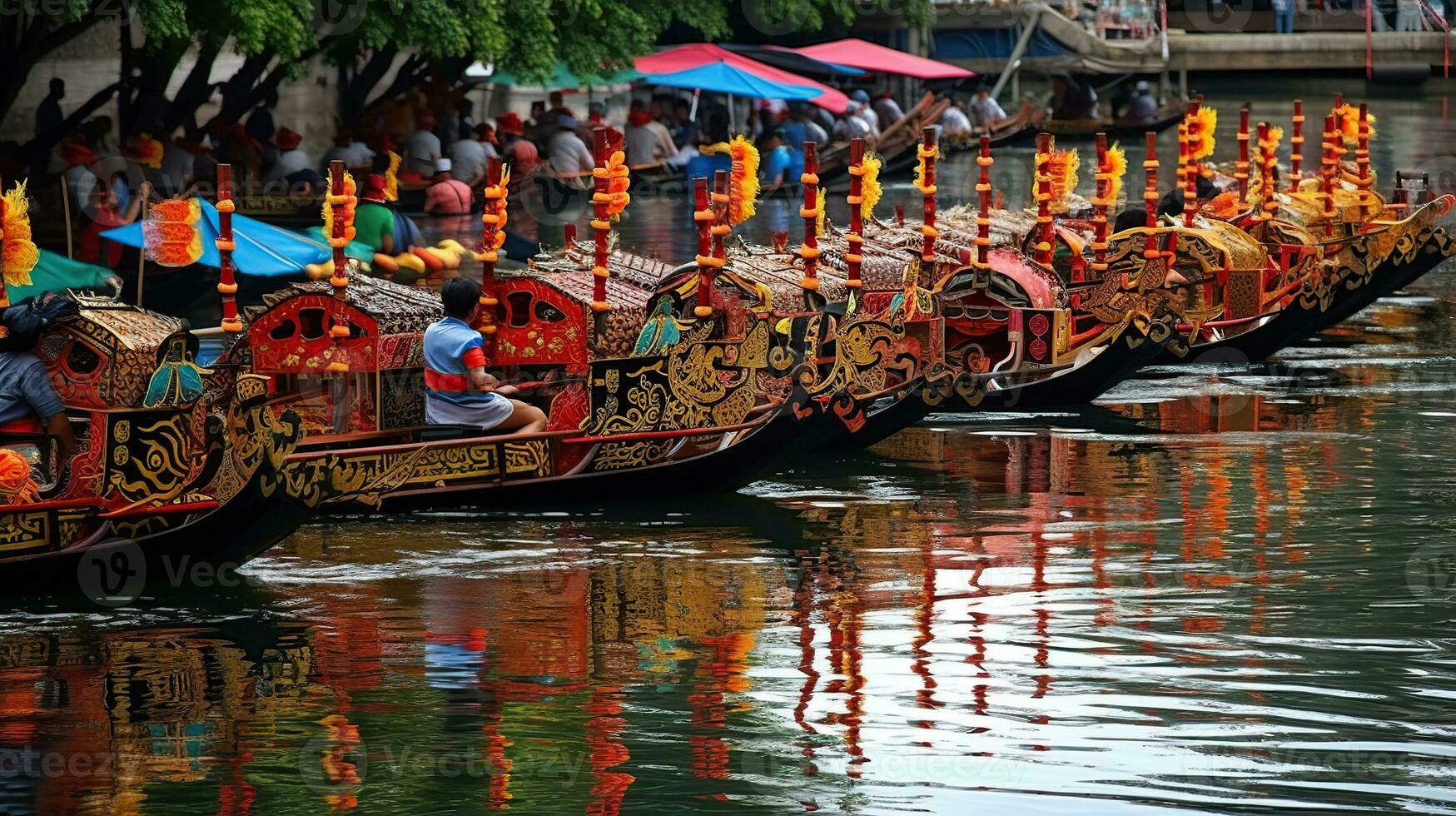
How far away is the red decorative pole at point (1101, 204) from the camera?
57.5 feet

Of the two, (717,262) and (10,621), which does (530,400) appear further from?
(10,621)

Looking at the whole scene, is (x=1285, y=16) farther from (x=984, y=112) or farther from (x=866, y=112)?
(x=866, y=112)

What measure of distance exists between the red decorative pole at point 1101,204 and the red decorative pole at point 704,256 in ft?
15.3

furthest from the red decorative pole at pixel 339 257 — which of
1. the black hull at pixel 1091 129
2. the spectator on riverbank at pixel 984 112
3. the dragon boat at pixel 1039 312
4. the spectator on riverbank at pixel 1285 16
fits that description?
the spectator on riverbank at pixel 1285 16

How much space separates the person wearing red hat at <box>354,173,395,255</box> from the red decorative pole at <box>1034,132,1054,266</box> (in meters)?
7.65

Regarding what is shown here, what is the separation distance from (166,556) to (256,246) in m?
7.75

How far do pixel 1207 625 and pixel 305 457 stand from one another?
4.54m

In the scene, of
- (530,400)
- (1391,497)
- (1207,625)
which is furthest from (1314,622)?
(530,400)

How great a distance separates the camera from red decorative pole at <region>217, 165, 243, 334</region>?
12.6m

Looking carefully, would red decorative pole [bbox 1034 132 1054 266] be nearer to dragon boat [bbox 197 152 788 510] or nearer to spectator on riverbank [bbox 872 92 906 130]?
dragon boat [bbox 197 152 788 510]

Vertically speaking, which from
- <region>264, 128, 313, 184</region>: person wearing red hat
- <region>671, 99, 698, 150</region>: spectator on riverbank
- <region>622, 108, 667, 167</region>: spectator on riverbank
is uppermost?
<region>671, 99, 698, 150</region>: spectator on riverbank

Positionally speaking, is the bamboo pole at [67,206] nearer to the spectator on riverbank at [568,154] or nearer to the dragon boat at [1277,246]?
the dragon boat at [1277,246]

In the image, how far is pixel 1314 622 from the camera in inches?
444

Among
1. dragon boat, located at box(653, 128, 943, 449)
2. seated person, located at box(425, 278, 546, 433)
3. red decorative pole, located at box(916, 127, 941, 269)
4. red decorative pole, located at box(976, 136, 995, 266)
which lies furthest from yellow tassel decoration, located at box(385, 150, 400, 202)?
seated person, located at box(425, 278, 546, 433)
